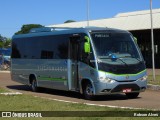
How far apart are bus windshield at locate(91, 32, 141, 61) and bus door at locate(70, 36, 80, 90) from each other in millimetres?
1071

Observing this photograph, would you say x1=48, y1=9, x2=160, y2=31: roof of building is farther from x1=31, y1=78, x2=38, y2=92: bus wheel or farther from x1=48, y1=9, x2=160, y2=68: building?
x1=31, y1=78, x2=38, y2=92: bus wheel

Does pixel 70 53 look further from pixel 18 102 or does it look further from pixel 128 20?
pixel 128 20

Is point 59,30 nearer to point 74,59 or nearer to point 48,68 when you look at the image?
point 48,68

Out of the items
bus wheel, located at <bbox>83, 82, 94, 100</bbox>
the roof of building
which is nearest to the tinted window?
bus wheel, located at <bbox>83, 82, 94, 100</bbox>

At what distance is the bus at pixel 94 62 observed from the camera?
1638cm

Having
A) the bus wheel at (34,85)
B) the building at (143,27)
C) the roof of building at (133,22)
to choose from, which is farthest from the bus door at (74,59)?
the building at (143,27)

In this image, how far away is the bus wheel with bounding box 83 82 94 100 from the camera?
16781 mm

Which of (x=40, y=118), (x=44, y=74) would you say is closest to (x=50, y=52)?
(x=44, y=74)

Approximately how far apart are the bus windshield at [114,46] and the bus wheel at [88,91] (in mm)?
1201

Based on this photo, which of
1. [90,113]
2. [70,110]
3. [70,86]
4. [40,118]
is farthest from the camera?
[70,86]

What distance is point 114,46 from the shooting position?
16906 millimetres

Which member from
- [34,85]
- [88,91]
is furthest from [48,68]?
[88,91]

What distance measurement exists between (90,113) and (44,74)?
9.30 m

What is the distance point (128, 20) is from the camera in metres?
46.1
